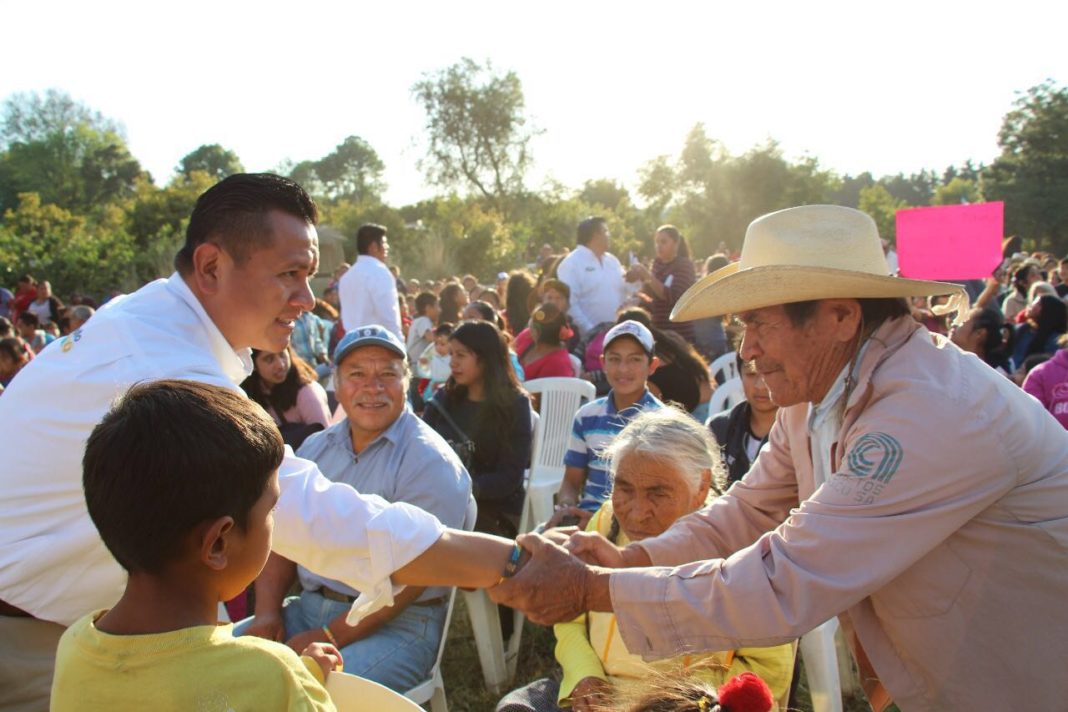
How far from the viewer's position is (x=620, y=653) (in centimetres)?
295

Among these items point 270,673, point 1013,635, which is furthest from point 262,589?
point 1013,635

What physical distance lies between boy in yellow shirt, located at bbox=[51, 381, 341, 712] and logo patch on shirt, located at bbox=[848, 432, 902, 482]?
133cm

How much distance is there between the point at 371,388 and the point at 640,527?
1.46 m

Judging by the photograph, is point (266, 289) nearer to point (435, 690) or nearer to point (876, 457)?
point (876, 457)

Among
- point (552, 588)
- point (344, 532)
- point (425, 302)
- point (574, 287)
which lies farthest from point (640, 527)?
point (425, 302)

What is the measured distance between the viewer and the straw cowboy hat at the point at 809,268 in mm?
2128

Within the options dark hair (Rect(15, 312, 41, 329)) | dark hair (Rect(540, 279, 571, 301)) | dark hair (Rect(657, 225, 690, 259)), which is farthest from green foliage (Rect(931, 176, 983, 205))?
dark hair (Rect(15, 312, 41, 329))

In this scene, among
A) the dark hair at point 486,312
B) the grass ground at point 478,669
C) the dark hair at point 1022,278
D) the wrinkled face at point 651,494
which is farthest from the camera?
the dark hair at point 1022,278

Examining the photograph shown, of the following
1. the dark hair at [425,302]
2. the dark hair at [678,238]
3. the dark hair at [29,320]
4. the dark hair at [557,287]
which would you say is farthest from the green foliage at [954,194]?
the dark hair at [29,320]

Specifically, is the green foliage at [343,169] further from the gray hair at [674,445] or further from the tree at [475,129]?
the gray hair at [674,445]

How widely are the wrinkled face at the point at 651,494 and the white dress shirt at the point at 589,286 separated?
611cm

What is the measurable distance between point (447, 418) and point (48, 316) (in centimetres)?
1322

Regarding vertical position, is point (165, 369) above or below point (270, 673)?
above

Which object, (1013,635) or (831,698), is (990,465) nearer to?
(1013,635)
